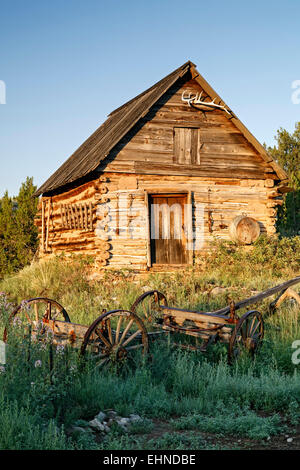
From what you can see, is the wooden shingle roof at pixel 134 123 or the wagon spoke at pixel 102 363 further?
the wooden shingle roof at pixel 134 123

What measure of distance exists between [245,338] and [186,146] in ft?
30.3

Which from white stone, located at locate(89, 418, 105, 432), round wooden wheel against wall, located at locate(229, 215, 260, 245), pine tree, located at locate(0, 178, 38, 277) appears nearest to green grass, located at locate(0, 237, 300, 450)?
white stone, located at locate(89, 418, 105, 432)

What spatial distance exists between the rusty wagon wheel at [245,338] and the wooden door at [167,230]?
302 inches

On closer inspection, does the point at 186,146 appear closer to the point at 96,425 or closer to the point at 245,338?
the point at 245,338

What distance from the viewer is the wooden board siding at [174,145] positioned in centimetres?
1473

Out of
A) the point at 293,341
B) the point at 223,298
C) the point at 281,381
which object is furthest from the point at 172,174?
the point at 281,381

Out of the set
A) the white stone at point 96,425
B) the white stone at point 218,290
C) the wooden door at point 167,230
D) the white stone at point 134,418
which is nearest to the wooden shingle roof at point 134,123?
the wooden door at point 167,230

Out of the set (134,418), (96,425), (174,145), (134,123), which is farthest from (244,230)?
(96,425)

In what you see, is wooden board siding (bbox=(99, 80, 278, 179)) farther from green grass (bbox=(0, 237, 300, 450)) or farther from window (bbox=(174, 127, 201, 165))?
green grass (bbox=(0, 237, 300, 450))

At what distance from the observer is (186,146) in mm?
15352

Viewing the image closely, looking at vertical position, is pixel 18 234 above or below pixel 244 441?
above

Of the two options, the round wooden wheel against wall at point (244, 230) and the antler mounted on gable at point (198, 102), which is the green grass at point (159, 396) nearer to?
the round wooden wheel against wall at point (244, 230)

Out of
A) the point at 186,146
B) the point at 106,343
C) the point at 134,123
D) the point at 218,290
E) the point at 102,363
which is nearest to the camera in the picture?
the point at 102,363
